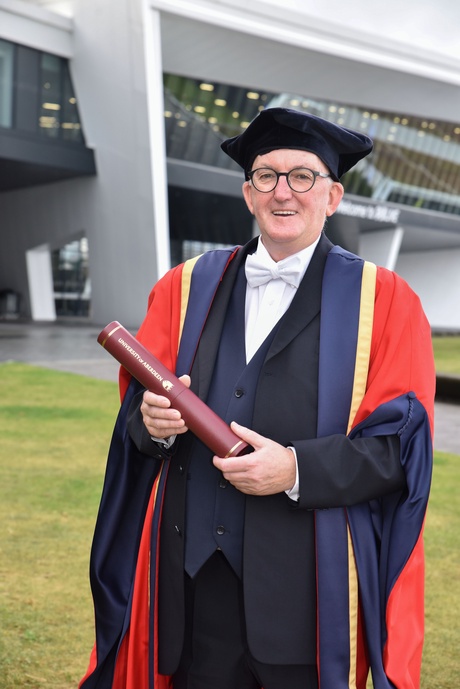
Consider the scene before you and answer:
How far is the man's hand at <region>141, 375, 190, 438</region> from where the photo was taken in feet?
6.79

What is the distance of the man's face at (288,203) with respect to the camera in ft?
7.43

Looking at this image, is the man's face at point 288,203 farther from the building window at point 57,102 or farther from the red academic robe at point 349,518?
the building window at point 57,102

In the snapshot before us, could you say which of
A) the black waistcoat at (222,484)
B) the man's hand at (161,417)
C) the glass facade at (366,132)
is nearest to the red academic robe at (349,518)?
the black waistcoat at (222,484)

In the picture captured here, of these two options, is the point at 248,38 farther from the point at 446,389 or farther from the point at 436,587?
the point at 436,587

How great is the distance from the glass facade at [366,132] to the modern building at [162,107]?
79 millimetres

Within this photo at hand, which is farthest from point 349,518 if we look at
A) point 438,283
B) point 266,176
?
point 438,283

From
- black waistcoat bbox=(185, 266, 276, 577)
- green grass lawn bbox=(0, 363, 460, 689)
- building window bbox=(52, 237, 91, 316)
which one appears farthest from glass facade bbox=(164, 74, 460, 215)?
black waistcoat bbox=(185, 266, 276, 577)

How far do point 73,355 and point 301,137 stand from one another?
15262 millimetres

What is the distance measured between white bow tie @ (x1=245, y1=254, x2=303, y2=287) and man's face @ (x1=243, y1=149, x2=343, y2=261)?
62 millimetres

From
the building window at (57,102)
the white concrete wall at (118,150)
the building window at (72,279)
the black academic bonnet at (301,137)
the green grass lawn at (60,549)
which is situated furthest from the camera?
the building window at (72,279)

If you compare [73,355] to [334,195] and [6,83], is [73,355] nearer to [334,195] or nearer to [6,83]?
[6,83]

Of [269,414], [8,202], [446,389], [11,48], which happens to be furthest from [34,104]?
[269,414]

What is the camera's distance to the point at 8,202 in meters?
31.7

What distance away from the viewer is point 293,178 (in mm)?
2277
